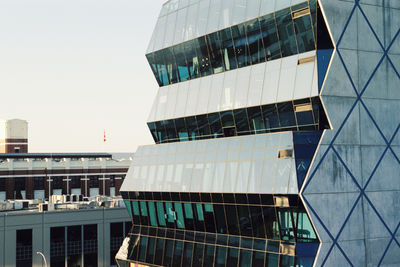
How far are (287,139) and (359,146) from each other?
207 inches

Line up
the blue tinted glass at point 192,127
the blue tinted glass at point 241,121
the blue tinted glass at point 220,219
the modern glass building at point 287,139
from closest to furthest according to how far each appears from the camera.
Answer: the modern glass building at point 287,139 < the blue tinted glass at point 220,219 < the blue tinted glass at point 241,121 < the blue tinted glass at point 192,127

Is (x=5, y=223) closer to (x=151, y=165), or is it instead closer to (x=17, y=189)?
(x=151, y=165)

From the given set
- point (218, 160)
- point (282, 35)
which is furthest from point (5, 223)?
point (282, 35)

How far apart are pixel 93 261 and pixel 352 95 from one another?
146 ft

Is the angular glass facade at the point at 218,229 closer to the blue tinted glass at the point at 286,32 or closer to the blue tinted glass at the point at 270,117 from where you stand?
the blue tinted glass at the point at 270,117

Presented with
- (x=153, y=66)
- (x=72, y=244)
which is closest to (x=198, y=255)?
(x=153, y=66)

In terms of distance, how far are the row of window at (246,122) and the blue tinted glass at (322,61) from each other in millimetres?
1454

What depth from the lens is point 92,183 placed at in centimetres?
12044

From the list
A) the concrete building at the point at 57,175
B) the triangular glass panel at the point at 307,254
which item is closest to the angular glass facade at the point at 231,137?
the triangular glass panel at the point at 307,254

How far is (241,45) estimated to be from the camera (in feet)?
159

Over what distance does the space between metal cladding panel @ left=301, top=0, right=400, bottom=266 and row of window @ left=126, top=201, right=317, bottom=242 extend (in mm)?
1494

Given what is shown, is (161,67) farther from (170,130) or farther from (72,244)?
(72,244)

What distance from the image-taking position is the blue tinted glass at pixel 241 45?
158ft

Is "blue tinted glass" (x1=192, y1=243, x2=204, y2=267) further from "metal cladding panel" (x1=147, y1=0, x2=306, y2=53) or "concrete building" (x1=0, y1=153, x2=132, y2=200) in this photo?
"concrete building" (x1=0, y1=153, x2=132, y2=200)
